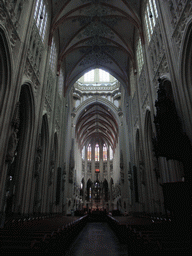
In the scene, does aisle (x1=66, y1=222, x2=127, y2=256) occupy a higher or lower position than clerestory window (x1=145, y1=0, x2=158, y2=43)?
lower

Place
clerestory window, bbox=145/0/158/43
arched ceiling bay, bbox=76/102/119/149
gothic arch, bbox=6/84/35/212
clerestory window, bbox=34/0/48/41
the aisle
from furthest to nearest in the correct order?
arched ceiling bay, bbox=76/102/119/149 < clerestory window, bbox=34/0/48/41 < clerestory window, bbox=145/0/158/43 < gothic arch, bbox=6/84/35/212 < the aisle

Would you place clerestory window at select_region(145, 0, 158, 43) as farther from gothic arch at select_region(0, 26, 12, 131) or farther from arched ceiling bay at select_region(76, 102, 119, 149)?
arched ceiling bay at select_region(76, 102, 119, 149)

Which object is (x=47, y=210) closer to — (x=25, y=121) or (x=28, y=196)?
(x=28, y=196)

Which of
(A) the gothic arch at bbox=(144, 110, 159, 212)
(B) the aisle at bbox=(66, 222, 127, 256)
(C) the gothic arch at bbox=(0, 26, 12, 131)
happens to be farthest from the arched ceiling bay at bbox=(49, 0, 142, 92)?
(B) the aisle at bbox=(66, 222, 127, 256)

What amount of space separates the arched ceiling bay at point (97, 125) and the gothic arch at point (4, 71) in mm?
22159

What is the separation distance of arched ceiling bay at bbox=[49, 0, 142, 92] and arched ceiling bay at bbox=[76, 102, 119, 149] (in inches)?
372

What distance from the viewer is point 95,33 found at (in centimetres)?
1816

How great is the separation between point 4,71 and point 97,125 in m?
31.8

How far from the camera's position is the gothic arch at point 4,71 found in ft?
22.7

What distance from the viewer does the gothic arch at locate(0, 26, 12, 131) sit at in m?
6.93

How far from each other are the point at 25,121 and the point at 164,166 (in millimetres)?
7761

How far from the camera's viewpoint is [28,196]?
900 cm

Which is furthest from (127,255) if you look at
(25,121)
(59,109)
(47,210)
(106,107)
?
(106,107)

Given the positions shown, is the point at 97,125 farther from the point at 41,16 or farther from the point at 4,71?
the point at 4,71
